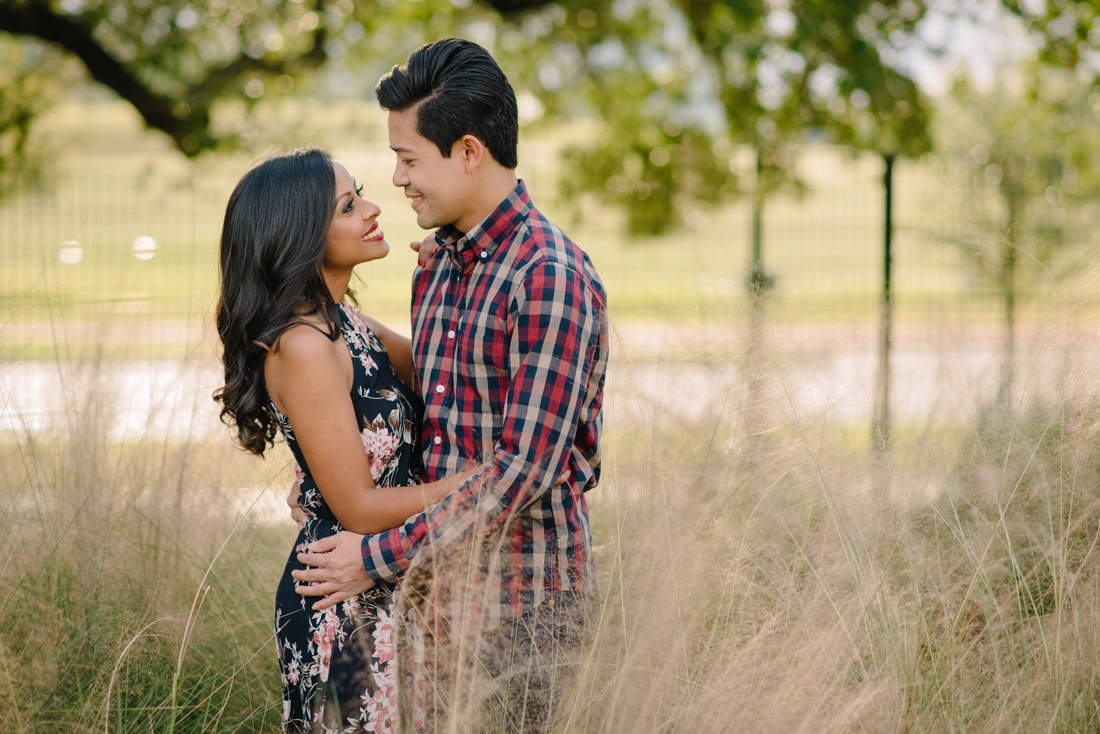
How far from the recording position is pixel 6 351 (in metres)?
2.89

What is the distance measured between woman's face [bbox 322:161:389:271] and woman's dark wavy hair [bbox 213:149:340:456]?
26 mm

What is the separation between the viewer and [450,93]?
7.01 ft

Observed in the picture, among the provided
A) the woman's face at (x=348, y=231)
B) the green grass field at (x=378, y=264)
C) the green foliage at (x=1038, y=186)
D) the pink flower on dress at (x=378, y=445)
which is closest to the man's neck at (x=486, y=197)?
the woman's face at (x=348, y=231)

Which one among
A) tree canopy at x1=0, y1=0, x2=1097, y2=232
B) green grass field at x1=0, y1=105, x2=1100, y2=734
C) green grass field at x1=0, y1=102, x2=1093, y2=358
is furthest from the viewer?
tree canopy at x1=0, y1=0, x2=1097, y2=232

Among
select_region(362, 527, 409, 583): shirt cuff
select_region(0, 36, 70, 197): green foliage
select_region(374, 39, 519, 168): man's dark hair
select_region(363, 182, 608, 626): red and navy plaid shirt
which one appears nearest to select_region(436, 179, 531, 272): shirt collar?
select_region(363, 182, 608, 626): red and navy plaid shirt

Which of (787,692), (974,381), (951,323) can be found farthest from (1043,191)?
(787,692)

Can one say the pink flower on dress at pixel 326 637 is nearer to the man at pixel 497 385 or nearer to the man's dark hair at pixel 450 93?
the man at pixel 497 385

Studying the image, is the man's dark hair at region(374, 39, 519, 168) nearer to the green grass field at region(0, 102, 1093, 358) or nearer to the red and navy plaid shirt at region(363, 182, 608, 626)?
the red and navy plaid shirt at region(363, 182, 608, 626)

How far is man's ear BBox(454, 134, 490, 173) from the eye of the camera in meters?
2.17

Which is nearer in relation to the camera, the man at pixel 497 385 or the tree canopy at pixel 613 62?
the man at pixel 497 385

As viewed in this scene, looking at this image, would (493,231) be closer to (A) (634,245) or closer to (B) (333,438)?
(B) (333,438)

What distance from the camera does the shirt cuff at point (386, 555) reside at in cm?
208

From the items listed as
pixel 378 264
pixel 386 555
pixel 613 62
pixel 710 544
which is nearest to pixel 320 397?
pixel 386 555

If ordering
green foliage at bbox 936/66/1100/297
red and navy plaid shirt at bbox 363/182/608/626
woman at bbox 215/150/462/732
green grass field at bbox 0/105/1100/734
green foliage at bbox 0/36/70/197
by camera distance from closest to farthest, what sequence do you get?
red and navy plaid shirt at bbox 363/182/608/626 < woman at bbox 215/150/462/732 < green grass field at bbox 0/105/1100/734 < green foliage at bbox 936/66/1100/297 < green foliage at bbox 0/36/70/197
